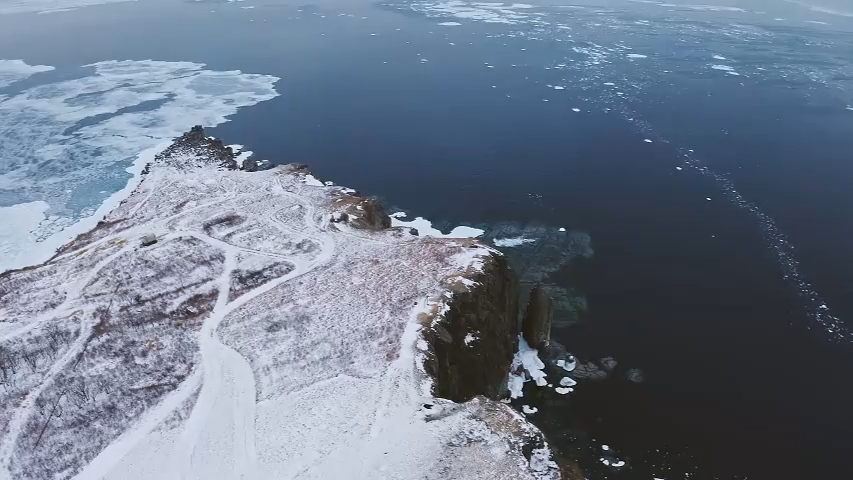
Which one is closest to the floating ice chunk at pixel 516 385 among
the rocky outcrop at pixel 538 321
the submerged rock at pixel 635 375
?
the rocky outcrop at pixel 538 321

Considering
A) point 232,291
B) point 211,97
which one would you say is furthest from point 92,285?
point 211,97

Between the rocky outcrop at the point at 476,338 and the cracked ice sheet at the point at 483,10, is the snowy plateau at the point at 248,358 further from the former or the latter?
the cracked ice sheet at the point at 483,10

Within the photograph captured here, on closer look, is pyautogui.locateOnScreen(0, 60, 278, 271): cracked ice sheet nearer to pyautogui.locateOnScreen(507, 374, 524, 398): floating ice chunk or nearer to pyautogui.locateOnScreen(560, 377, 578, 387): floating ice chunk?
pyautogui.locateOnScreen(507, 374, 524, 398): floating ice chunk

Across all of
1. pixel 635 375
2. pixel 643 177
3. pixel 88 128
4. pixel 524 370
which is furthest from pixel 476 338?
pixel 88 128

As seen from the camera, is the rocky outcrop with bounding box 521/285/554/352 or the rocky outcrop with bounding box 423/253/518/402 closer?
the rocky outcrop with bounding box 423/253/518/402

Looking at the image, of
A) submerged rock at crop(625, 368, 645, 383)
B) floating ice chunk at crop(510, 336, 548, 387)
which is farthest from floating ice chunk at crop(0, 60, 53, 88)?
submerged rock at crop(625, 368, 645, 383)

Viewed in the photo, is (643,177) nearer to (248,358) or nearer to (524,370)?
(524,370)

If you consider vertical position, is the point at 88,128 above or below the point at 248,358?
above
